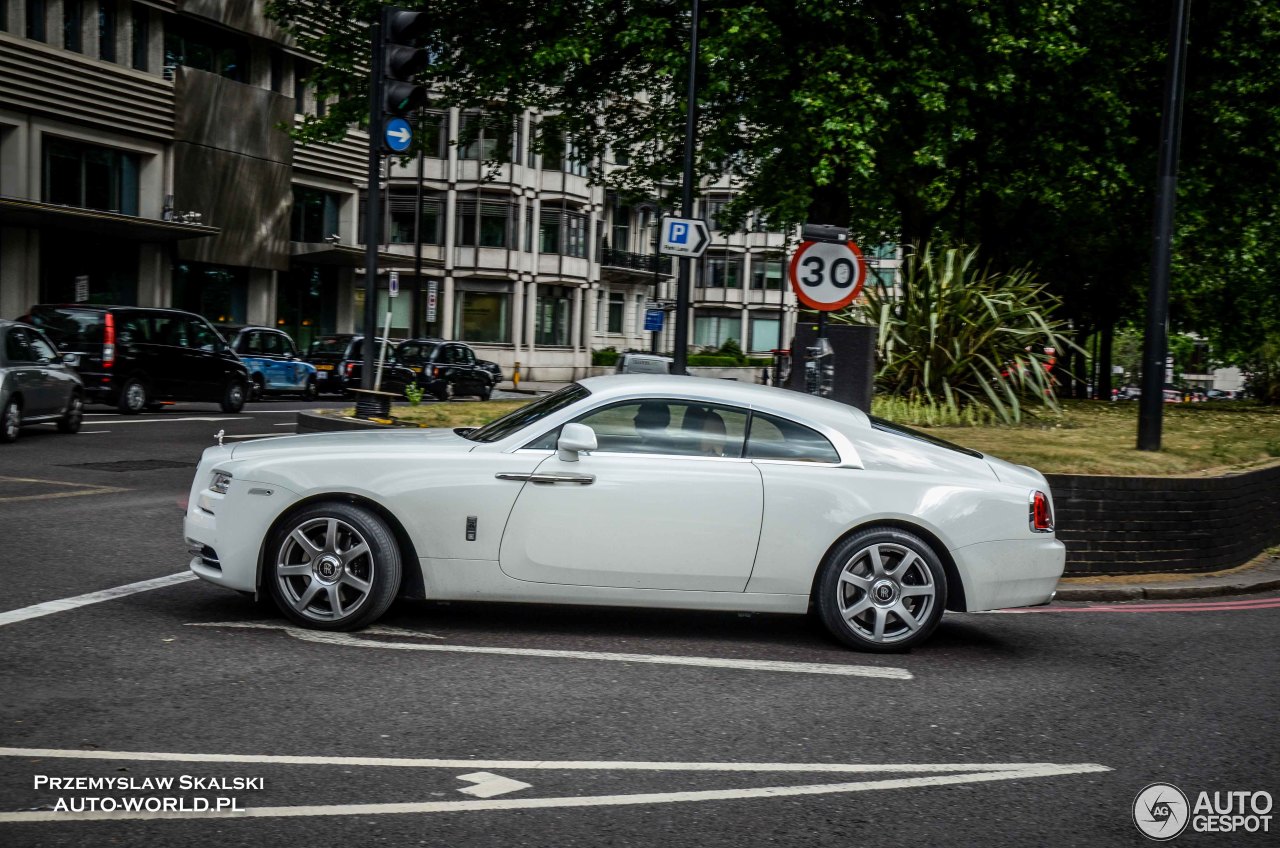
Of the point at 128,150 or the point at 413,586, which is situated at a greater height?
the point at 128,150

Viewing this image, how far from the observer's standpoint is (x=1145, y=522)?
1002 cm

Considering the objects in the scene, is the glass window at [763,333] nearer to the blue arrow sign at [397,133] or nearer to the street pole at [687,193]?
the street pole at [687,193]

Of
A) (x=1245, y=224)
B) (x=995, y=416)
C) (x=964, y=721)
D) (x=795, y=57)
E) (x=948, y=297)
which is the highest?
(x=795, y=57)

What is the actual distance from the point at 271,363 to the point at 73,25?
9117 millimetres

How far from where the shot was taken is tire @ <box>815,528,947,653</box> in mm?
6844

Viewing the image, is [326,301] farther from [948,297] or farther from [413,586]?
[413,586]

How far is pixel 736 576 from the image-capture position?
6.78 m

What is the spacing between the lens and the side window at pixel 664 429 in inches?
271

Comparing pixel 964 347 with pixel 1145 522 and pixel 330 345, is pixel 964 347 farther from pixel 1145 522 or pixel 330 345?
pixel 330 345

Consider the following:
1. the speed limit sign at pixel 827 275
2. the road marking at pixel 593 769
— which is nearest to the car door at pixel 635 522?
the road marking at pixel 593 769

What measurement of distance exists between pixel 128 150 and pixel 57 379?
17565mm

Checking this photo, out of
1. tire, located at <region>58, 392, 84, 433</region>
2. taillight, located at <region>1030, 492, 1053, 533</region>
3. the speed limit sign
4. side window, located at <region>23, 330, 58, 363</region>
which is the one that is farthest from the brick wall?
side window, located at <region>23, 330, 58, 363</region>

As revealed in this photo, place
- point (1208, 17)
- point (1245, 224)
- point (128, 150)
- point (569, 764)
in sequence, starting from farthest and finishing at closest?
1. point (128, 150)
2. point (1245, 224)
3. point (1208, 17)
4. point (569, 764)

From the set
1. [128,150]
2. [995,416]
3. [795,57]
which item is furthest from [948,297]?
[128,150]
